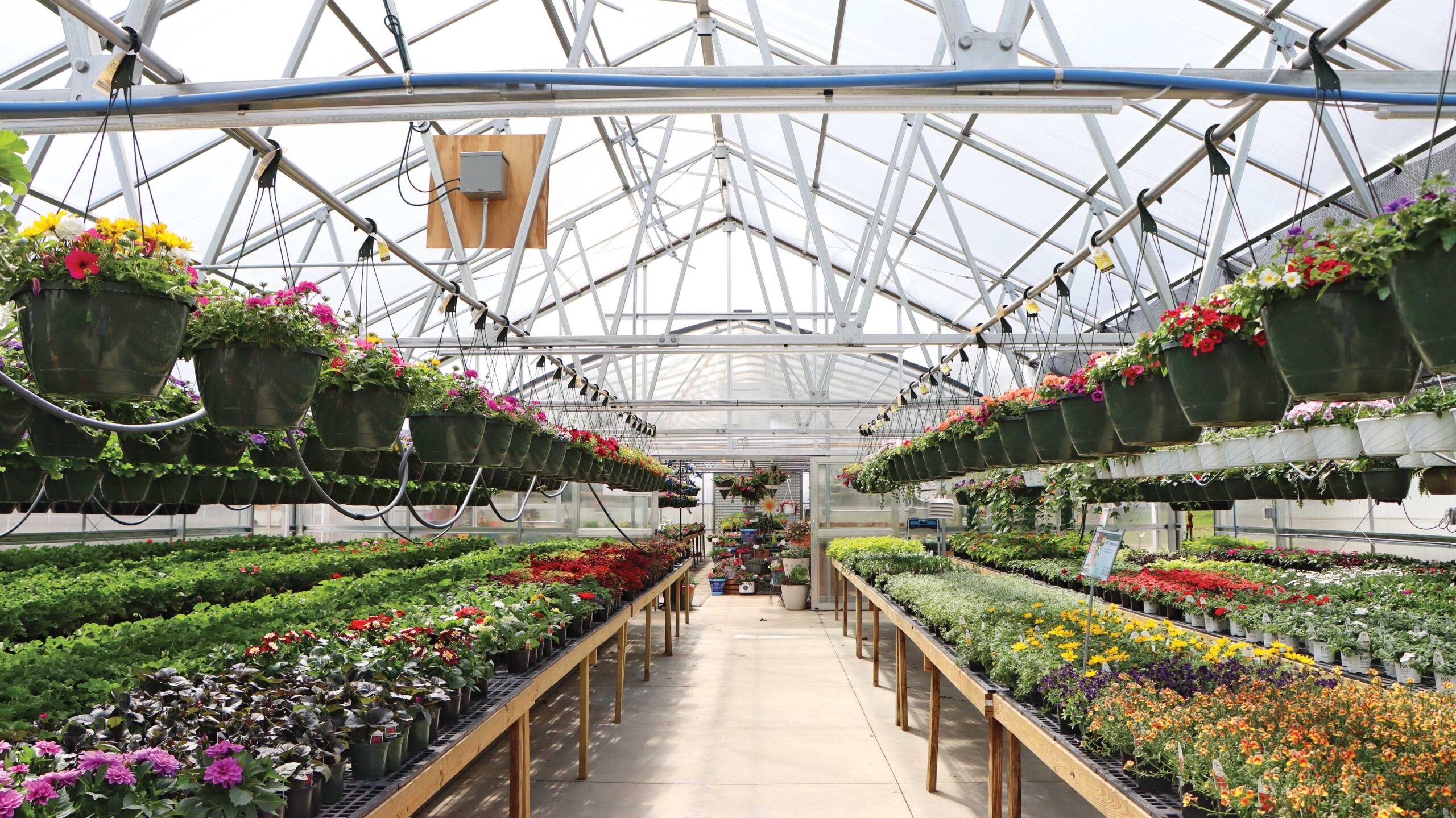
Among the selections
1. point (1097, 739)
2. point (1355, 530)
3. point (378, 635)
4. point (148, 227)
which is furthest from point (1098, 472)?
point (1355, 530)

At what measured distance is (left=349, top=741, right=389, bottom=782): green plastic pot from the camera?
2562 mm

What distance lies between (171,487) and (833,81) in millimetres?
5838

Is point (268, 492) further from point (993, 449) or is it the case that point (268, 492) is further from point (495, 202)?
point (993, 449)

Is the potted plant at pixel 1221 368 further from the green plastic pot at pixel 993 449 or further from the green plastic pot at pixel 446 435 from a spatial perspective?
the green plastic pot at pixel 446 435

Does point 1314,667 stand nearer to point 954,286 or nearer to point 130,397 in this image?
point 130,397

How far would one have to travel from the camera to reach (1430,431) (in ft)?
10.8

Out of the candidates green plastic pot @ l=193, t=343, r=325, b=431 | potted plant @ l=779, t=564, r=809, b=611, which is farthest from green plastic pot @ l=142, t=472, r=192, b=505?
potted plant @ l=779, t=564, r=809, b=611

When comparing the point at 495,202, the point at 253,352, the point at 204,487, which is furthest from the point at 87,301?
→ the point at 204,487

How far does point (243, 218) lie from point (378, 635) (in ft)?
15.6

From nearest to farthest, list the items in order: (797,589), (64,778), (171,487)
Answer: (64,778) < (171,487) < (797,589)

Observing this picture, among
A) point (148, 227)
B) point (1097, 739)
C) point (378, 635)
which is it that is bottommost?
point (1097, 739)

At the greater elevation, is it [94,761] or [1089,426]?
[1089,426]

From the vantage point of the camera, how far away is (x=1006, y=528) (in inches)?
492

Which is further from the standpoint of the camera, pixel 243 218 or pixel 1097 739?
pixel 243 218
